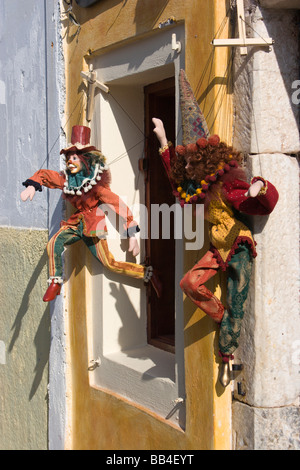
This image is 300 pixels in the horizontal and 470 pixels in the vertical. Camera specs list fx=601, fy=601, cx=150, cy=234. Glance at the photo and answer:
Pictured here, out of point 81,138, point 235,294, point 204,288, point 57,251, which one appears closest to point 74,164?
point 81,138

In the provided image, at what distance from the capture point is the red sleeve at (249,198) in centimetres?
292

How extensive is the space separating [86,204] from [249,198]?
141cm

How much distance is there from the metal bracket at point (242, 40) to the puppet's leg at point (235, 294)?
104 cm

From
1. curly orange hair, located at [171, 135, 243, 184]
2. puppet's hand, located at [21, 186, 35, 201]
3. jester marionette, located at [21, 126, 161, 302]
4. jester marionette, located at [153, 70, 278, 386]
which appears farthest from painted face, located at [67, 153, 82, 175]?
curly orange hair, located at [171, 135, 243, 184]

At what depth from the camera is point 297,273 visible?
330 centimetres

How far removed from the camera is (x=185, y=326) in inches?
140

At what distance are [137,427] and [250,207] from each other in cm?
185

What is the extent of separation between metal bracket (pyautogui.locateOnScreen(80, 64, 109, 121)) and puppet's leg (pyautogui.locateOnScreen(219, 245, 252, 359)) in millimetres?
1761

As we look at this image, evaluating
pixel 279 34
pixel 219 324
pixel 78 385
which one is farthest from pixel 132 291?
pixel 279 34

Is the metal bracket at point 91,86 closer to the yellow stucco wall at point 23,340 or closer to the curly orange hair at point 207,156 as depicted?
the yellow stucco wall at point 23,340

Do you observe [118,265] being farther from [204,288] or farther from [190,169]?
[190,169]

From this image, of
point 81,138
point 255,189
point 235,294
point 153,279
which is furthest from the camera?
point 153,279

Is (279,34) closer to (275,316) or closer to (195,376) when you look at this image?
(275,316)

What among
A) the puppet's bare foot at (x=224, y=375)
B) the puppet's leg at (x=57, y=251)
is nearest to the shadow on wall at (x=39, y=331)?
the puppet's leg at (x=57, y=251)
